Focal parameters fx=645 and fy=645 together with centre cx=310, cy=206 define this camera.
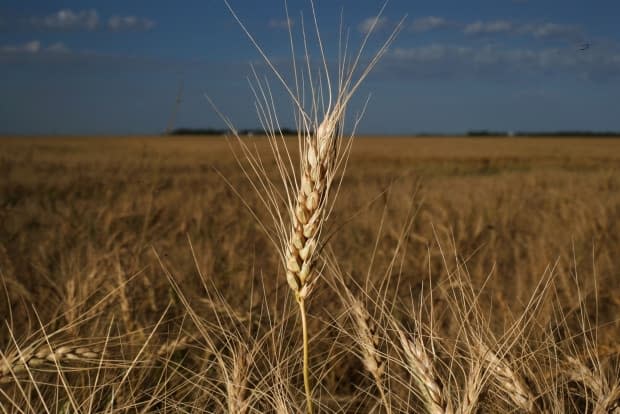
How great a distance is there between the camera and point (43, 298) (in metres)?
2.48

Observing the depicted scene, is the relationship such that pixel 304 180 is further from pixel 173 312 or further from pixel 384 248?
pixel 384 248

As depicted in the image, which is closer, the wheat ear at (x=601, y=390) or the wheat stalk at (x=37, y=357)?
the wheat ear at (x=601, y=390)

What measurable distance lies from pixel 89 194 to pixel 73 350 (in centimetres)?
617

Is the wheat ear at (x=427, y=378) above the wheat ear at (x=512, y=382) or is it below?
above

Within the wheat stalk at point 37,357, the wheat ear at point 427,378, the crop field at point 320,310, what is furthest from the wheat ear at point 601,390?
the wheat stalk at point 37,357

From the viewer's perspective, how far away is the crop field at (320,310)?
1.31 meters

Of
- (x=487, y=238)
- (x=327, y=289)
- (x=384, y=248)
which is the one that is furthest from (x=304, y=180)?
(x=487, y=238)

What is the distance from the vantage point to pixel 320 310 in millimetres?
2602

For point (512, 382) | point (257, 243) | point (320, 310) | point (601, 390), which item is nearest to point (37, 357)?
point (512, 382)

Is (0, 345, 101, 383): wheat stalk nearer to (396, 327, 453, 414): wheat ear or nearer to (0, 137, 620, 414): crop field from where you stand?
(0, 137, 620, 414): crop field

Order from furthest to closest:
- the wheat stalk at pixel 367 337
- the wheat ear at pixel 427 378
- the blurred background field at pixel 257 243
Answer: the blurred background field at pixel 257 243 < the wheat stalk at pixel 367 337 < the wheat ear at pixel 427 378

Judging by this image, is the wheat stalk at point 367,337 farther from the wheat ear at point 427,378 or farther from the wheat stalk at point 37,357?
the wheat stalk at point 37,357

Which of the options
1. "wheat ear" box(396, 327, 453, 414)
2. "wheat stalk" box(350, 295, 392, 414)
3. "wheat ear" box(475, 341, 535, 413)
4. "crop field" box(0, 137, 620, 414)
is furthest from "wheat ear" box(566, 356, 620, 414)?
"wheat stalk" box(350, 295, 392, 414)

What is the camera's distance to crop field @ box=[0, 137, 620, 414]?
4.31ft
